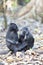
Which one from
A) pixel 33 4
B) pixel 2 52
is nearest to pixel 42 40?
pixel 2 52

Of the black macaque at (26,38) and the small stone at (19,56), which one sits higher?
the black macaque at (26,38)

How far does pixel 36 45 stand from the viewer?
801 cm

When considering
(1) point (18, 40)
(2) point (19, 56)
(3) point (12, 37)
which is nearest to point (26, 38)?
→ (1) point (18, 40)

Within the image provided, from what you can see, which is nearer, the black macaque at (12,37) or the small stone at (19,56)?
the small stone at (19,56)

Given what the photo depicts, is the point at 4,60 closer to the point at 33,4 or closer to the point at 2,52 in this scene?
the point at 2,52

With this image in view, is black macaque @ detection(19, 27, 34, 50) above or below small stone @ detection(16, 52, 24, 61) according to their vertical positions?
above

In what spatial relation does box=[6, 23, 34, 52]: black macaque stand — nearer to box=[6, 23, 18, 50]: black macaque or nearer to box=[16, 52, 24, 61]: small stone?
box=[6, 23, 18, 50]: black macaque

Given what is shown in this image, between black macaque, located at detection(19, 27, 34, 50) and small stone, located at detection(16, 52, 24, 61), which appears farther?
black macaque, located at detection(19, 27, 34, 50)

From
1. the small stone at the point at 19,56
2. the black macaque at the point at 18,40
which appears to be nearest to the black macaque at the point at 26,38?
the black macaque at the point at 18,40

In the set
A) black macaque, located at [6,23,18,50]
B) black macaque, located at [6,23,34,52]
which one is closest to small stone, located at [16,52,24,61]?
black macaque, located at [6,23,34,52]

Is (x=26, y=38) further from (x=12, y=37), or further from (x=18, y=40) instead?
(x=12, y=37)

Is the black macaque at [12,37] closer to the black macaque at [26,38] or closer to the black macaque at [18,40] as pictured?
the black macaque at [18,40]

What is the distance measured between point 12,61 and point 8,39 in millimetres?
823

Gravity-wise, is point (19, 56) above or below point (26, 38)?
below
